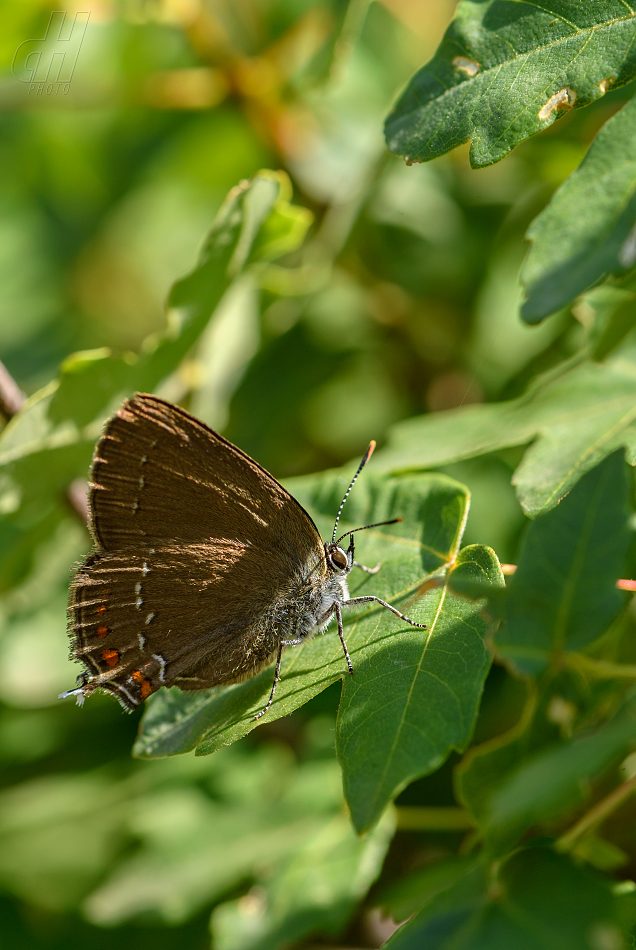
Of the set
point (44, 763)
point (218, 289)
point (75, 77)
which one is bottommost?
point (44, 763)

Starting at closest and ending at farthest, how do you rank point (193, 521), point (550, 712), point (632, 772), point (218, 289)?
point (550, 712)
point (632, 772)
point (193, 521)
point (218, 289)

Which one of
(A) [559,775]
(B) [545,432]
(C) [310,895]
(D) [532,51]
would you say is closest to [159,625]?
(C) [310,895]

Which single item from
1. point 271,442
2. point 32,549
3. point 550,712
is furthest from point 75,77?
point 550,712

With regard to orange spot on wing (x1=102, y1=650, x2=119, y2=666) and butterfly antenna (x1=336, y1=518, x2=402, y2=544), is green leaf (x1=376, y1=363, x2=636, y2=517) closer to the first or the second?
butterfly antenna (x1=336, y1=518, x2=402, y2=544)

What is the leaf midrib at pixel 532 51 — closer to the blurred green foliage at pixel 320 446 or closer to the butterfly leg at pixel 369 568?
the blurred green foliage at pixel 320 446

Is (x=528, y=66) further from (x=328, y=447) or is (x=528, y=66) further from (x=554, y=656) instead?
(x=328, y=447)

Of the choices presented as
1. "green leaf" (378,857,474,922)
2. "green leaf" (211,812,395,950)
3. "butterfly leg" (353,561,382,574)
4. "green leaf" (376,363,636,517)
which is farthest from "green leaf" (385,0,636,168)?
"green leaf" (211,812,395,950)
